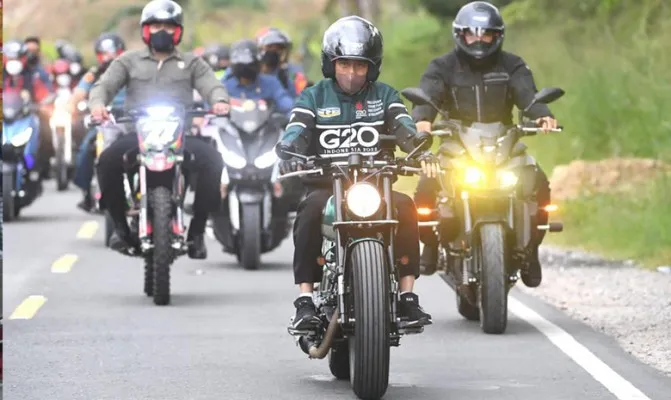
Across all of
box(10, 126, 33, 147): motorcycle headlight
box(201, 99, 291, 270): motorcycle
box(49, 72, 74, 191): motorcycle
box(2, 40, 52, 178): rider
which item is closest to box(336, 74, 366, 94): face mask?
box(201, 99, 291, 270): motorcycle

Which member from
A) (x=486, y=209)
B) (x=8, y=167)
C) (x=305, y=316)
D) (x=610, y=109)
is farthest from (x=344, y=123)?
(x=610, y=109)

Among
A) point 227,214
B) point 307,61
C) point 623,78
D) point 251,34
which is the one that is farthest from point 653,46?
point 251,34

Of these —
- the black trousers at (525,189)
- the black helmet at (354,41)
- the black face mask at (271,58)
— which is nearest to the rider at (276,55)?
the black face mask at (271,58)

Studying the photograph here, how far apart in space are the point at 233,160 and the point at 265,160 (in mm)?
276

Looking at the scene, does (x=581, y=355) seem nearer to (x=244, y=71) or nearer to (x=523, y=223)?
(x=523, y=223)

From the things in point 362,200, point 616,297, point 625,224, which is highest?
point 362,200

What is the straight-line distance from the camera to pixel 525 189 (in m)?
13.6

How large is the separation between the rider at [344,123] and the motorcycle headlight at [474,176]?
215 cm

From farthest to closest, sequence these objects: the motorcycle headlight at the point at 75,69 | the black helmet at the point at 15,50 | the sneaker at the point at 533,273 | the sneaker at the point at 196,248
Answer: the motorcycle headlight at the point at 75,69 < the black helmet at the point at 15,50 < the sneaker at the point at 196,248 < the sneaker at the point at 533,273

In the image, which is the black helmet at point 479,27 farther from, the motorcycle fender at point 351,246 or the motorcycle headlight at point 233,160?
the motorcycle headlight at point 233,160

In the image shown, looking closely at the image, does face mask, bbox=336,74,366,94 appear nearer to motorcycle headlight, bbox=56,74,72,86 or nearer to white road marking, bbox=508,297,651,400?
white road marking, bbox=508,297,651,400

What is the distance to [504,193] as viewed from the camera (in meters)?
13.3

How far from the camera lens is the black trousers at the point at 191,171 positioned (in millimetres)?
15422

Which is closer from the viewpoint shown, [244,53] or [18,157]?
[244,53]
